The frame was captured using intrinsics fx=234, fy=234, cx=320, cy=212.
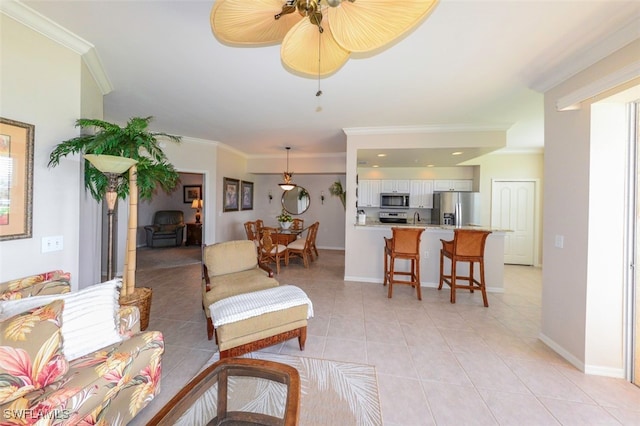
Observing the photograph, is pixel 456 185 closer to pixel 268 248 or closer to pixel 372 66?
pixel 372 66

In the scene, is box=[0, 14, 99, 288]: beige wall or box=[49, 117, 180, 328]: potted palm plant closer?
box=[0, 14, 99, 288]: beige wall

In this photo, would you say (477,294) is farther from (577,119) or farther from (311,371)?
(311,371)

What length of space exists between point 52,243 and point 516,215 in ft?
24.7

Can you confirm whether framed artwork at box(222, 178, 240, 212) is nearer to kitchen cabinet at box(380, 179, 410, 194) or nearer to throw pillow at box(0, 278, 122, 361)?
kitchen cabinet at box(380, 179, 410, 194)

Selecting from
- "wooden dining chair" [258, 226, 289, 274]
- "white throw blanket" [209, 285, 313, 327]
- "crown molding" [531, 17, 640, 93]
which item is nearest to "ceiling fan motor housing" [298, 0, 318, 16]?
"white throw blanket" [209, 285, 313, 327]

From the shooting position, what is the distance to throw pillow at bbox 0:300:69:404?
3.31 feet

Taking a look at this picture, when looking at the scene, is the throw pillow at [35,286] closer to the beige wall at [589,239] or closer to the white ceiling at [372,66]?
the white ceiling at [372,66]

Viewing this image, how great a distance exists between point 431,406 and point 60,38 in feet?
13.0

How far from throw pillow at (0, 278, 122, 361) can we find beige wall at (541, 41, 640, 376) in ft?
11.8

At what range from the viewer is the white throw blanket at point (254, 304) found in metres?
1.93

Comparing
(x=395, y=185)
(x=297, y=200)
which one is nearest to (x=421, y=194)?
(x=395, y=185)

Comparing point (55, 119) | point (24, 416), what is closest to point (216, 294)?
point (24, 416)

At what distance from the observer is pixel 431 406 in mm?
1638

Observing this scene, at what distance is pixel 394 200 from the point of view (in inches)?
238
